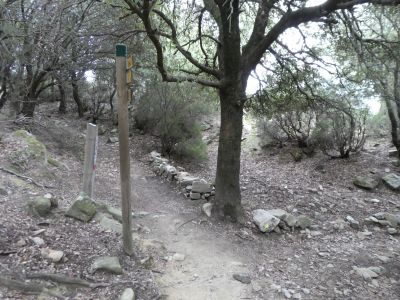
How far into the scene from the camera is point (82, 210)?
13.8 ft

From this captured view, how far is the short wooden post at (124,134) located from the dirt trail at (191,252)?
67 centimetres

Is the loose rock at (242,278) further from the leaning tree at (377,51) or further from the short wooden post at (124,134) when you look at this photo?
the leaning tree at (377,51)

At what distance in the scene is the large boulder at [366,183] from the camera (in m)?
7.57

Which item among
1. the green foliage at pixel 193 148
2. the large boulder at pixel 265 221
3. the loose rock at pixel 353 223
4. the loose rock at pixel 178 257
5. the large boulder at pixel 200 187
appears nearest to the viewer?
the loose rock at pixel 178 257

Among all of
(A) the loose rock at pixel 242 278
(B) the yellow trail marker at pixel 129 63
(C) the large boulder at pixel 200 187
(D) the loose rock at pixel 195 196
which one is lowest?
(A) the loose rock at pixel 242 278

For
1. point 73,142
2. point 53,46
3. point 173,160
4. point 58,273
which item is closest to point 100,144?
point 73,142

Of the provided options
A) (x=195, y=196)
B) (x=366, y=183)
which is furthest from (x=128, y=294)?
(x=366, y=183)

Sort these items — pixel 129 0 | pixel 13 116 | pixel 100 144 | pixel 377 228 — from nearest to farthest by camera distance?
pixel 129 0
pixel 377 228
pixel 13 116
pixel 100 144

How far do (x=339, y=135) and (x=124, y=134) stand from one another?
6925 millimetres

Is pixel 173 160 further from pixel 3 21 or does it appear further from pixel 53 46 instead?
pixel 3 21

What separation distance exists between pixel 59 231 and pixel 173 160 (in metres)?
5.77

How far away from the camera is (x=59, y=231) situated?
3732 mm

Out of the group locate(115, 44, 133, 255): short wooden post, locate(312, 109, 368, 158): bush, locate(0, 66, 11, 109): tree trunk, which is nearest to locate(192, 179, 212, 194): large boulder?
locate(115, 44, 133, 255): short wooden post

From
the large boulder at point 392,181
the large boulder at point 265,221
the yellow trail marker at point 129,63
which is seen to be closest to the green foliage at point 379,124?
the large boulder at point 392,181
